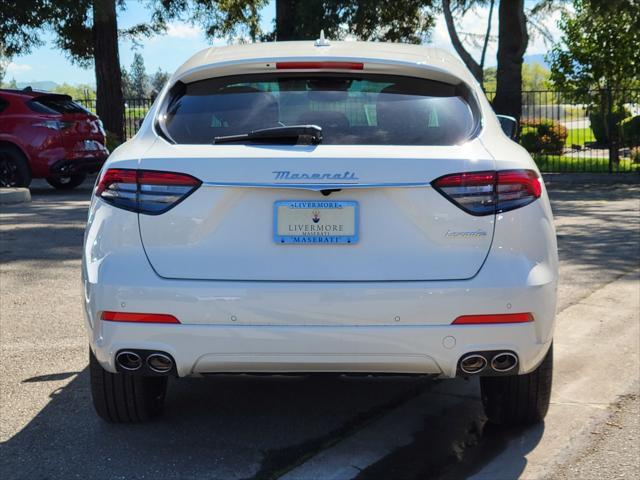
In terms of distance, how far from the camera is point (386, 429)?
14.7ft

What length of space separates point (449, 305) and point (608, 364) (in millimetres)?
2258

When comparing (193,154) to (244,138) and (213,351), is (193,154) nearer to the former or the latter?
(244,138)

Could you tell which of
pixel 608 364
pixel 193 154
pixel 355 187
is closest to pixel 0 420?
pixel 193 154

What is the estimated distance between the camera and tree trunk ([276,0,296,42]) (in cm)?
2573

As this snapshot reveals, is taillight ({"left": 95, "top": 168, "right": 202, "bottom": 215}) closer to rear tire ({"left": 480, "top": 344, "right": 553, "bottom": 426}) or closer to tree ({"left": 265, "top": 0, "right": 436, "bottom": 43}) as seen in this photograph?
rear tire ({"left": 480, "top": 344, "right": 553, "bottom": 426})

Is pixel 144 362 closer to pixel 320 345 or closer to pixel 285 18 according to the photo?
pixel 320 345

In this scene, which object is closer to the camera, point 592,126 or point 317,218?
point 317,218

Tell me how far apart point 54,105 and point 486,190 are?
13317mm

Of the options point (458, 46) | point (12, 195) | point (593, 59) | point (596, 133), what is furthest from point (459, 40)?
point (12, 195)

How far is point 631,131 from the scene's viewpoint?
96.2 feet

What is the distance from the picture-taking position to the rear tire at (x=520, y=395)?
4.35m

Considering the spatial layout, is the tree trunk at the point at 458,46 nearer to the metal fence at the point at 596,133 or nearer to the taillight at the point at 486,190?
the metal fence at the point at 596,133

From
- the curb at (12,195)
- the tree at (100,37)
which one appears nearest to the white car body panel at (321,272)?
the curb at (12,195)

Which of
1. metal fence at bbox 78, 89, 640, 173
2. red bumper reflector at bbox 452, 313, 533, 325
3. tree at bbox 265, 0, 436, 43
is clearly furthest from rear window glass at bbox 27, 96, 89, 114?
red bumper reflector at bbox 452, 313, 533, 325
